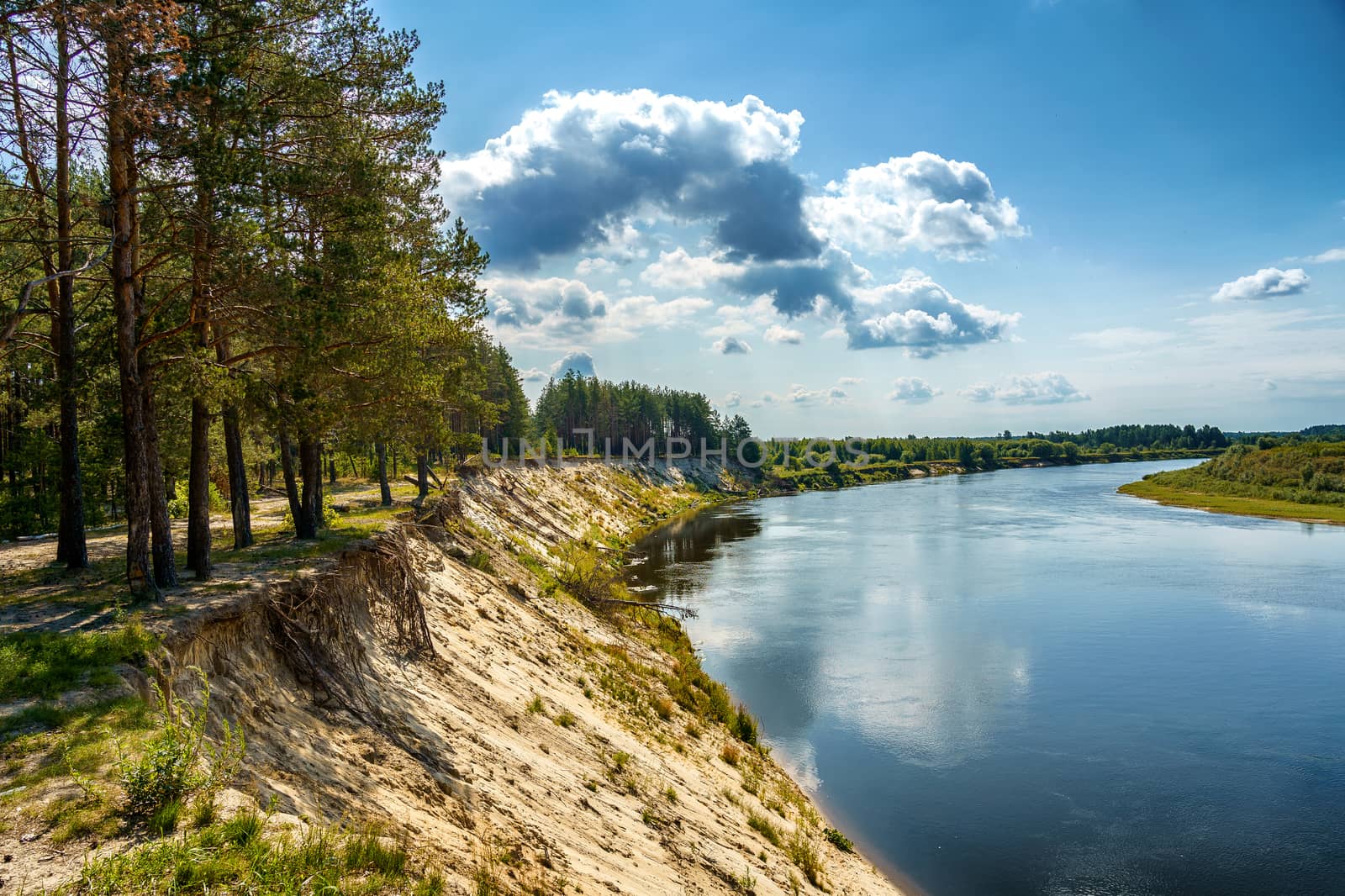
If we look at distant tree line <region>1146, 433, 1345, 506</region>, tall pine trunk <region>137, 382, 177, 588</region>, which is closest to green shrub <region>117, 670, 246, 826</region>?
tall pine trunk <region>137, 382, 177, 588</region>

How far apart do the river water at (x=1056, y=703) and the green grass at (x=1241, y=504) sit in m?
25.2

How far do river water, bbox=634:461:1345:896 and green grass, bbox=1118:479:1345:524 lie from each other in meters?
25.2

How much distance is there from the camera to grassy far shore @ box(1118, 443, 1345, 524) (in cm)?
7862

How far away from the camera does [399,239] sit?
76.7ft

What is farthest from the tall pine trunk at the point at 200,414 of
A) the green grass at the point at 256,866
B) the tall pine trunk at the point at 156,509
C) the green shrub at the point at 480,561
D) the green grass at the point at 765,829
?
the green grass at the point at 765,829

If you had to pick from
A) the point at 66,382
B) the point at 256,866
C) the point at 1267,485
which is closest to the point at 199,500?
the point at 66,382

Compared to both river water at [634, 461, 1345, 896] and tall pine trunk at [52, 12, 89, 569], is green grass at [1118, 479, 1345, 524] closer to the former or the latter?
river water at [634, 461, 1345, 896]

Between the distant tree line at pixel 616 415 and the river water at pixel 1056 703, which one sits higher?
the distant tree line at pixel 616 415

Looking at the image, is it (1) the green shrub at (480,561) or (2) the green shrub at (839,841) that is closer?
(2) the green shrub at (839,841)

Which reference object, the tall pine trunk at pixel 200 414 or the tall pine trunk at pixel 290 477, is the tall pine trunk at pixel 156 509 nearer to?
the tall pine trunk at pixel 200 414

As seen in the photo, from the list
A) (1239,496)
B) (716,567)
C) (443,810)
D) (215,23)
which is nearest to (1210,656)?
(716,567)

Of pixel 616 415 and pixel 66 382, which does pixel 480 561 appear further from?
pixel 616 415

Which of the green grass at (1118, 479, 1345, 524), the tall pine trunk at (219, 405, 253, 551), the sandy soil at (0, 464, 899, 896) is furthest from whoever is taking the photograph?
the green grass at (1118, 479, 1345, 524)

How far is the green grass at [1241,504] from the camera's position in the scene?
73463mm
